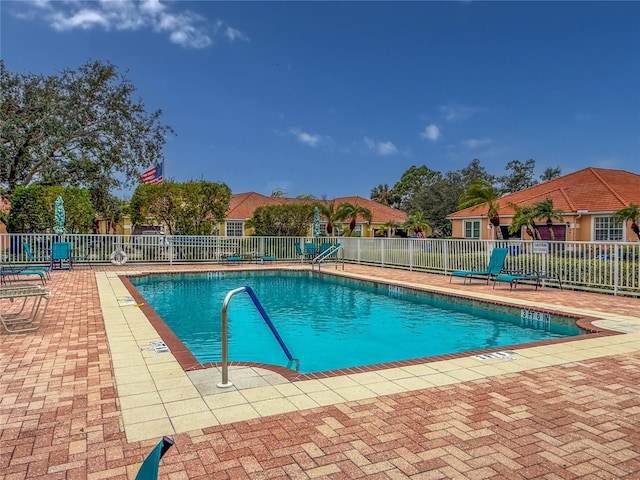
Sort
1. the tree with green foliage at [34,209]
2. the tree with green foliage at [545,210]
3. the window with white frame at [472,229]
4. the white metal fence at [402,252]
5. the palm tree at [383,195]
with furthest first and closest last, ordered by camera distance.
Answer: the palm tree at [383,195] → the window with white frame at [472,229] → the tree with green foliage at [545,210] → the tree with green foliage at [34,209] → the white metal fence at [402,252]

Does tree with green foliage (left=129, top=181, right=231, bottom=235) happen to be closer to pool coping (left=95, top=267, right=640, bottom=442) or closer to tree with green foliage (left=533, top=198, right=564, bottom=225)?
pool coping (left=95, top=267, right=640, bottom=442)

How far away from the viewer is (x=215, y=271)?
16891mm

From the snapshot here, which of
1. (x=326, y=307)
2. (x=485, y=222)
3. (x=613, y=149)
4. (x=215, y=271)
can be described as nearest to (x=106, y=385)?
(x=326, y=307)

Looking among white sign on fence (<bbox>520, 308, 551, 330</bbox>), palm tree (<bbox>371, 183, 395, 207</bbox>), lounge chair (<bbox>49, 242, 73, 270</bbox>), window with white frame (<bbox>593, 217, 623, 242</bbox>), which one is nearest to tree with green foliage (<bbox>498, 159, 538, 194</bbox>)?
palm tree (<bbox>371, 183, 395, 207</bbox>)

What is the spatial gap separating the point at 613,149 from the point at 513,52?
1249cm

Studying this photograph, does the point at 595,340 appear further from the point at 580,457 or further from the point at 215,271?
the point at 215,271

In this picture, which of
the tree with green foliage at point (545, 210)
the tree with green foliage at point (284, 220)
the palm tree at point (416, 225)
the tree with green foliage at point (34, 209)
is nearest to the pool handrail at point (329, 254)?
the tree with green foliage at point (284, 220)

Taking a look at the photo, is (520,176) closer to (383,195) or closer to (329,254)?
(383,195)

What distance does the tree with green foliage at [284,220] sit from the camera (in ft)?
78.4

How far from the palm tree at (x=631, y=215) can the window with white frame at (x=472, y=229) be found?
9.06m

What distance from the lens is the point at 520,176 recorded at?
42.4m

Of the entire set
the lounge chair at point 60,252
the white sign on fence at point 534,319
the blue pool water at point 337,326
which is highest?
the lounge chair at point 60,252

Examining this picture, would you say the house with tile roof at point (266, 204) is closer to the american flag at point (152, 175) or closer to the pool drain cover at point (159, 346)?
the american flag at point (152, 175)

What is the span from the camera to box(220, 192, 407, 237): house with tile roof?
108ft
